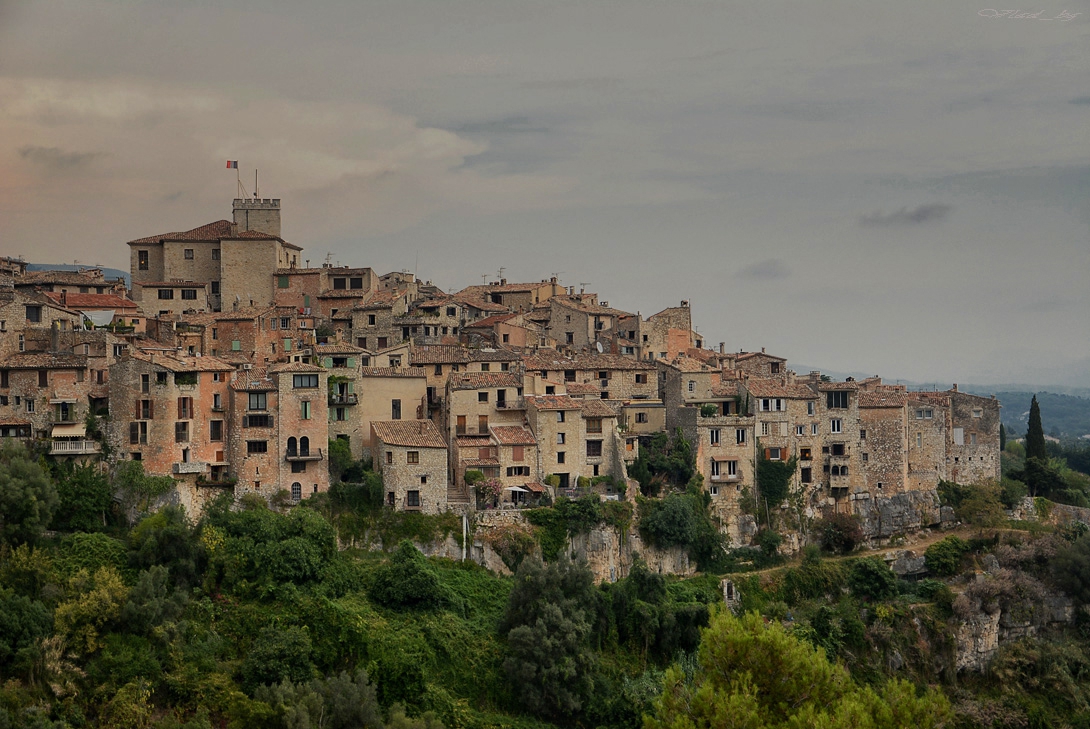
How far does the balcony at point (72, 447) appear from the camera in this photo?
48.4 metres

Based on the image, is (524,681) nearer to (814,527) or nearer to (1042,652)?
(814,527)

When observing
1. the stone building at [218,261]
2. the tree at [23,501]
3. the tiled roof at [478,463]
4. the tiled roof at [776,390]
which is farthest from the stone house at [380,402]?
the tiled roof at [776,390]

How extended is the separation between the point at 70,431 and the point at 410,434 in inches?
549

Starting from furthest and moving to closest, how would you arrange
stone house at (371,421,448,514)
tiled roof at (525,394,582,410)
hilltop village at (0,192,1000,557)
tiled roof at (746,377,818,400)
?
tiled roof at (746,377,818,400)
tiled roof at (525,394,582,410)
stone house at (371,421,448,514)
hilltop village at (0,192,1000,557)

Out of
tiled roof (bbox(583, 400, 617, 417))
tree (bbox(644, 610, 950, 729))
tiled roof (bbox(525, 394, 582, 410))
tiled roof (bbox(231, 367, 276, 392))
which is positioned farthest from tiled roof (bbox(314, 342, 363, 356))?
tree (bbox(644, 610, 950, 729))

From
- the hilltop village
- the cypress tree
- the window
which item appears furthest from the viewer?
the cypress tree

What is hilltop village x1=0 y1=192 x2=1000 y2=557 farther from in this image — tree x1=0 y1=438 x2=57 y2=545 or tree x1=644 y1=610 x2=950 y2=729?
tree x1=644 y1=610 x2=950 y2=729

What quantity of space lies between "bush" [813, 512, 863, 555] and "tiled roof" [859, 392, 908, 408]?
6078 millimetres

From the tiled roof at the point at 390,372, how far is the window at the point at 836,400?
824 inches

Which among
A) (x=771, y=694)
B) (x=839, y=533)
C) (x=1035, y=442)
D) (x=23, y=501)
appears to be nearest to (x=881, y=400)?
(x=839, y=533)

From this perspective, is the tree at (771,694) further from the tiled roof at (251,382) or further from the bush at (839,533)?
the bush at (839,533)

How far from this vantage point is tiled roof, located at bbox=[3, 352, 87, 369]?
49781 mm


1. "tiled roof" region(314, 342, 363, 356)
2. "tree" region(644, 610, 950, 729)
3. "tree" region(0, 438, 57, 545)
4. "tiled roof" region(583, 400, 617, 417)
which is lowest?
"tree" region(644, 610, 950, 729)

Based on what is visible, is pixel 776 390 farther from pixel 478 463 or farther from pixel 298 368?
pixel 298 368
